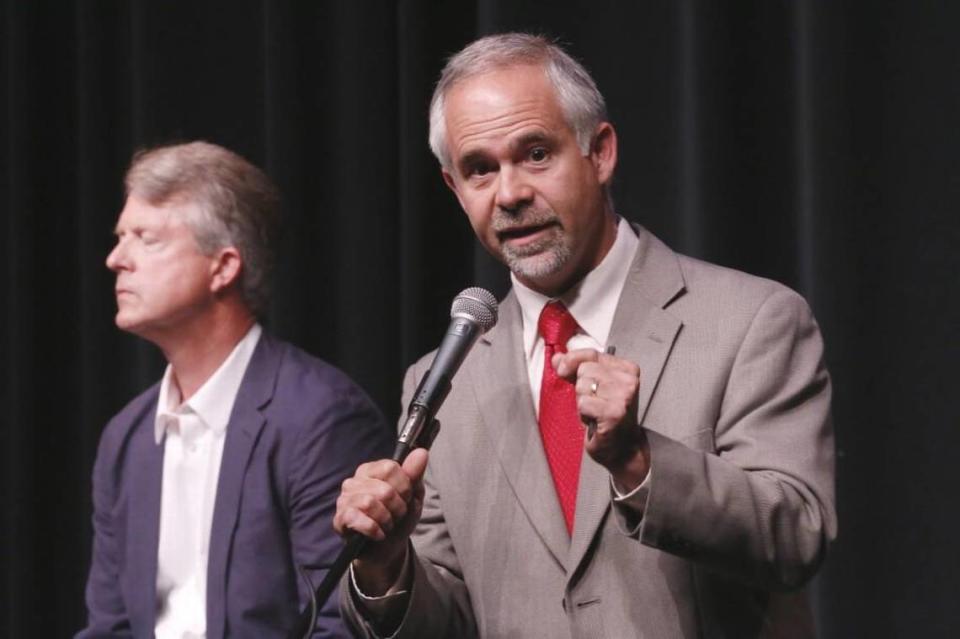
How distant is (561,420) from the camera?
1.99 meters

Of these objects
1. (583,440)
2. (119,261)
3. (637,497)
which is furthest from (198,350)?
(637,497)

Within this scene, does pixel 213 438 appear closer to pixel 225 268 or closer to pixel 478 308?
pixel 225 268

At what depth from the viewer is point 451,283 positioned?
129 inches

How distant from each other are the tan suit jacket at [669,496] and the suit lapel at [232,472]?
66 cm

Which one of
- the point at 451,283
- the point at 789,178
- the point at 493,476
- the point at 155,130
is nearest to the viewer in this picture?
the point at 493,476

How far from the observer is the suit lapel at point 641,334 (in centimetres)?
188

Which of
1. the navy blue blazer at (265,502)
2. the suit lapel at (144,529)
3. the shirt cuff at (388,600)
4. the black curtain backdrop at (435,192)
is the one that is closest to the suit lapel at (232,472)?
the navy blue blazer at (265,502)

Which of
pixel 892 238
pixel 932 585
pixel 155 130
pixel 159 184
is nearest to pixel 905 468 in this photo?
pixel 932 585

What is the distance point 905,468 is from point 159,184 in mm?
1508

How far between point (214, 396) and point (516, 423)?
968 mm

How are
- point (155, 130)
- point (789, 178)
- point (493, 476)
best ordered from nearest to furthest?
1. point (493, 476)
2. point (789, 178)
3. point (155, 130)

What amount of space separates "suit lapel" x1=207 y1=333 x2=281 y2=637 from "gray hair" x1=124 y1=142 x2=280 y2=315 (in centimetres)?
23

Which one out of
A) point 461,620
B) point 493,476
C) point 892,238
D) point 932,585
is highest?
point 892,238

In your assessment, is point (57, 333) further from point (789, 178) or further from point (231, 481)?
point (789, 178)
